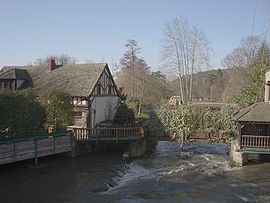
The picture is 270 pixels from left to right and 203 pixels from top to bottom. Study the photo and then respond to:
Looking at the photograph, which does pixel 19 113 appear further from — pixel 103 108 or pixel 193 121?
pixel 193 121

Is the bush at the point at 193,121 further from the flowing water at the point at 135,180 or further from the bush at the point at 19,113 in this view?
the bush at the point at 19,113

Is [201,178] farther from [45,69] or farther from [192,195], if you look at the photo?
[45,69]

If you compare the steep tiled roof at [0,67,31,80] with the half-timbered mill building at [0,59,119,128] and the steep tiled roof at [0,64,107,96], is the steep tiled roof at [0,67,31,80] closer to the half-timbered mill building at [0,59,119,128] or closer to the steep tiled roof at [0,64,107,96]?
the half-timbered mill building at [0,59,119,128]

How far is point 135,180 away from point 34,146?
773cm

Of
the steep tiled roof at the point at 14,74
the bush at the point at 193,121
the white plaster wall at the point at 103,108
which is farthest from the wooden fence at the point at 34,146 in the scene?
the steep tiled roof at the point at 14,74

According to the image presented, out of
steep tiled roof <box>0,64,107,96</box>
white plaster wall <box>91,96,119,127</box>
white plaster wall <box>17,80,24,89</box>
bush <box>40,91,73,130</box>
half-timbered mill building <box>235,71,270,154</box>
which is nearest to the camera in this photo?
half-timbered mill building <box>235,71,270,154</box>

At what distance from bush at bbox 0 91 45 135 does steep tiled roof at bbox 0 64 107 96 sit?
21.5 feet

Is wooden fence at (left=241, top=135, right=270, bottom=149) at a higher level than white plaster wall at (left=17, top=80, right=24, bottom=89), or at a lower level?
lower

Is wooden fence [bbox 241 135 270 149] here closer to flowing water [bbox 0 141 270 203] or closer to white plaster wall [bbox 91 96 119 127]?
flowing water [bbox 0 141 270 203]

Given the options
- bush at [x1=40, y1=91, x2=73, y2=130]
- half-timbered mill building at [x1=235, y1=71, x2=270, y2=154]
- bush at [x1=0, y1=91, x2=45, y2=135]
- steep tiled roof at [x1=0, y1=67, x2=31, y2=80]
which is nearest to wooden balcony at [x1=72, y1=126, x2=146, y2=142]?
bush at [x1=40, y1=91, x2=73, y2=130]

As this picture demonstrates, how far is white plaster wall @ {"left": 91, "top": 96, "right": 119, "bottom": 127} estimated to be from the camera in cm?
3437

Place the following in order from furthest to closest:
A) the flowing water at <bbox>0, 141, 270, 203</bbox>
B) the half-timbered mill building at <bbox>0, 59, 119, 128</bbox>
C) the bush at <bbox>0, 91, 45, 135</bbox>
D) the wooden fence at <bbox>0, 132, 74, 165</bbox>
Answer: the half-timbered mill building at <bbox>0, 59, 119, 128</bbox>
the bush at <bbox>0, 91, 45, 135</bbox>
the wooden fence at <bbox>0, 132, 74, 165</bbox>
the flowing water at <bbox>0, 141, 270, 203</bbox>

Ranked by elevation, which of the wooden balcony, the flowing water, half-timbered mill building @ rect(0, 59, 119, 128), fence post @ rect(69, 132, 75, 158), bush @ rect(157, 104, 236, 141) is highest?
half-timbered mill building @ rect(0, 59, 119, 128)

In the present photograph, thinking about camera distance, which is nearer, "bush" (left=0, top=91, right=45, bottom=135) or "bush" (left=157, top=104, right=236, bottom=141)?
"bush" (left=0, top=91, right=45, bottom=135)
